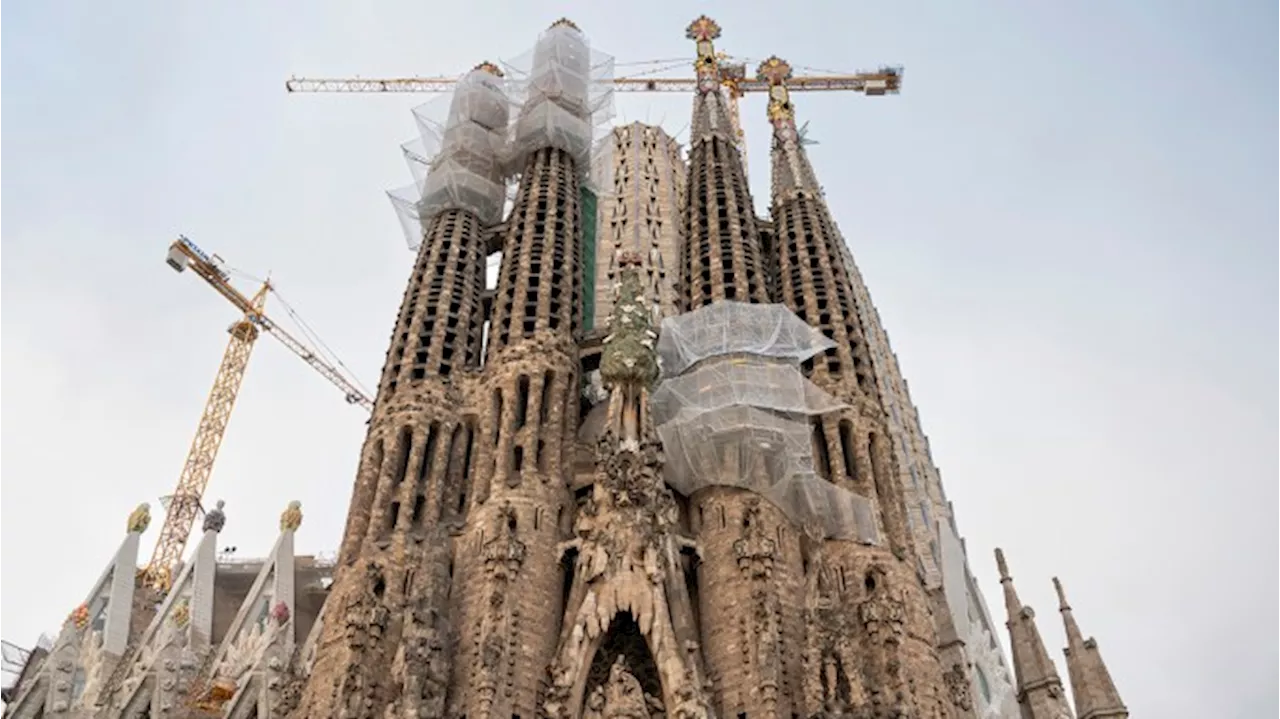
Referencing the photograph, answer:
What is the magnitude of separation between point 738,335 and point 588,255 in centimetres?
1150

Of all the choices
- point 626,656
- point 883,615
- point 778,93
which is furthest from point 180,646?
point 778,93

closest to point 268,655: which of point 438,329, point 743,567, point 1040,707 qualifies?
point 438,329

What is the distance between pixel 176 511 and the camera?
5228 cm

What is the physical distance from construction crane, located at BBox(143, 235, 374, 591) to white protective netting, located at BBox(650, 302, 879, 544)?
27371mm

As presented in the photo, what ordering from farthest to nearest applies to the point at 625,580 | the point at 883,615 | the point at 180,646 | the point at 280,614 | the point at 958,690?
the point at 280,614 < the point at 180,646 < the point at 958,690 < the point at 883,615 < the point at 625,580

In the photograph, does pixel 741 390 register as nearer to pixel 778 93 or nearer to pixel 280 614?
pixel 280 614

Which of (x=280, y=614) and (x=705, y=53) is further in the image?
(x=705, y=53)

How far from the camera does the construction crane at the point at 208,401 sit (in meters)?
51.2

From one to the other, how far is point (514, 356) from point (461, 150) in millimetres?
10414

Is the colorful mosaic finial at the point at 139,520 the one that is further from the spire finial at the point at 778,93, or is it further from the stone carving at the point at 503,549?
the spire finial at the point at 778,93

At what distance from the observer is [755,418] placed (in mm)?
26516

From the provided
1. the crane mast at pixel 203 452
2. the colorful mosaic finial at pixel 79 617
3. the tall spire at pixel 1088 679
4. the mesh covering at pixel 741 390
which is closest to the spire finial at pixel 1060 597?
the tall spire at pixel 1088 679

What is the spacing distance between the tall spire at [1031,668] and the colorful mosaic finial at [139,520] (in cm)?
2863

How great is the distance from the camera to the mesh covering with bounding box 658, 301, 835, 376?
1127 inches
